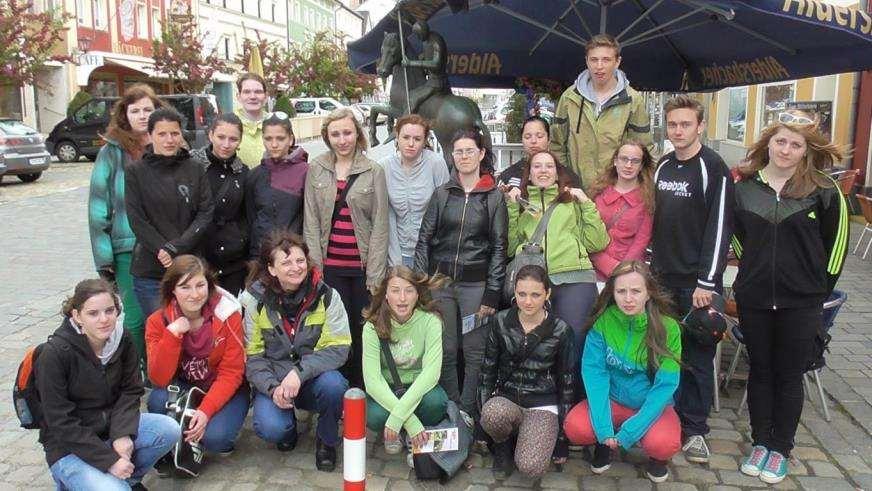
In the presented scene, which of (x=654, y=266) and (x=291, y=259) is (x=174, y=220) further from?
(x=654, y=266)

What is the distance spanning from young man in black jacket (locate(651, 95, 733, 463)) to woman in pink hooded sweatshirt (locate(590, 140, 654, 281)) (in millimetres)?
78

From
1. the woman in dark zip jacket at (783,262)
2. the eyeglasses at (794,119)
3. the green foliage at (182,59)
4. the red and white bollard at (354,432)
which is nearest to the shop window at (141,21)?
the green foliage at (182,59)

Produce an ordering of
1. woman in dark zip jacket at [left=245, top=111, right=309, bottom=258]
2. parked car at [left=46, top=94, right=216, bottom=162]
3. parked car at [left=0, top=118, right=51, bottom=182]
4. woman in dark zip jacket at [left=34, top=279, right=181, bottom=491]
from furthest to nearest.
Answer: parked car at [left=46, top=94, right=216, bottom=162]
parked car at [left=0, top=118, right=51, bottom=182]
woman in dark zip jacket at [left=245, top=111, right=309, bottom=258]
woman in dark zip jacket at [left=34, top=279, right=181, bottom=491]

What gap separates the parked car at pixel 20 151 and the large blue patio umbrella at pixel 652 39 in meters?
10.7

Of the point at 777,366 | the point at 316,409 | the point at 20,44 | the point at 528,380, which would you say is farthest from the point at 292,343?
the point at 20,44

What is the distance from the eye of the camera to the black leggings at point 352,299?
172 inches

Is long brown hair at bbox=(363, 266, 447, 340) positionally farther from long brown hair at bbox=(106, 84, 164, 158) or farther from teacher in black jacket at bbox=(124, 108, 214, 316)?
long brown hair at bbox=(106, 84, 164, 158)

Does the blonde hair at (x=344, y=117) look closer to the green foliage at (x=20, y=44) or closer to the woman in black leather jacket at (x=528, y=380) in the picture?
the woman in black leather jacket at (x=528, y=380)

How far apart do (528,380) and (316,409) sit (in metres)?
1.18

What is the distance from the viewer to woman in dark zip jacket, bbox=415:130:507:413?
4.01 metres

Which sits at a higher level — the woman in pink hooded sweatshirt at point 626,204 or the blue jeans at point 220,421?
the woman in pink hooded sweatshirt at point 626,204

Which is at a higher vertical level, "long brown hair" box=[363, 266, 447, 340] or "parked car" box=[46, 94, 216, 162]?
"parked car" box=[46, 94, 216, 162]

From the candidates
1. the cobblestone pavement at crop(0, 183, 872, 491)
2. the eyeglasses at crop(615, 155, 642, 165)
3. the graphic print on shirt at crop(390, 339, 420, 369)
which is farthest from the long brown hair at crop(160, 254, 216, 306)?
the eyeglasses at crop(615, 155, 642, 165)

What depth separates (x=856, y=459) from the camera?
390cm
